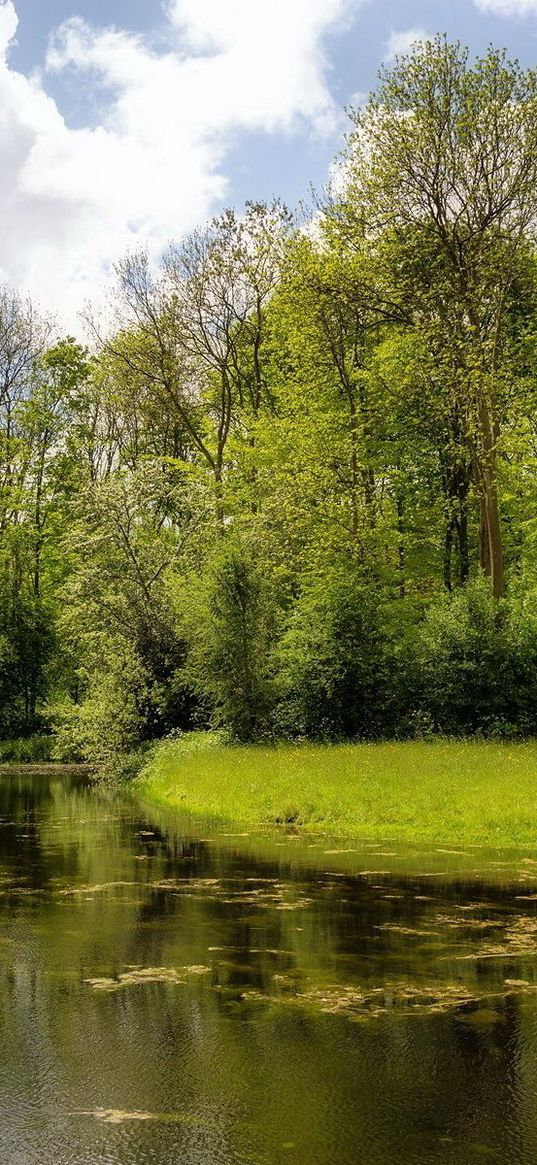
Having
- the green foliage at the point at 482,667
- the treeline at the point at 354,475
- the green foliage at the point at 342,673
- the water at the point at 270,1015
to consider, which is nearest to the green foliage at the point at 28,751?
the treeline at the point at 354,475

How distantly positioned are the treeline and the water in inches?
633

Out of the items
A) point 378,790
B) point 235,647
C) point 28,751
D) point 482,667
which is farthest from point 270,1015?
point 28,751

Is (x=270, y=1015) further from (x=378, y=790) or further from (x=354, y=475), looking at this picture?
(x=354, y=475)

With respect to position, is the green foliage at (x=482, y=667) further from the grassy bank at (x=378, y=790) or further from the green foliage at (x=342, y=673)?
the grassy bank at (x=378, y=790)

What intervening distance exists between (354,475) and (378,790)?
19.8 metres

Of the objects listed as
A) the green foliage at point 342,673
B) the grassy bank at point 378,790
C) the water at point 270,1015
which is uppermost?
the green foliage at point 342,673

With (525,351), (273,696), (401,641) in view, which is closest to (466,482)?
(525,351)

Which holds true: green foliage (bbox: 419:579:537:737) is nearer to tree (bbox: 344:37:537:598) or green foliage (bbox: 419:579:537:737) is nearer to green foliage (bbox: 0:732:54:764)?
tree (bbox: 344:37:537:598)

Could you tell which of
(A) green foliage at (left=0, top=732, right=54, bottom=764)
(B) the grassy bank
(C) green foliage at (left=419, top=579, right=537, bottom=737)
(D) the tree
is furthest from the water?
(A) green foliage at (left=0, top=732, right=54, bottom=764)

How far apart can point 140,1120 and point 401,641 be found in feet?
89.6

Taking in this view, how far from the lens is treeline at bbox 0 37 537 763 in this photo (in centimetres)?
3180

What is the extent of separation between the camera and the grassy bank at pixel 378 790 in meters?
19.6

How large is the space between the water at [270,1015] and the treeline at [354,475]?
1607 cm

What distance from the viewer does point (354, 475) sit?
39.5 meters
